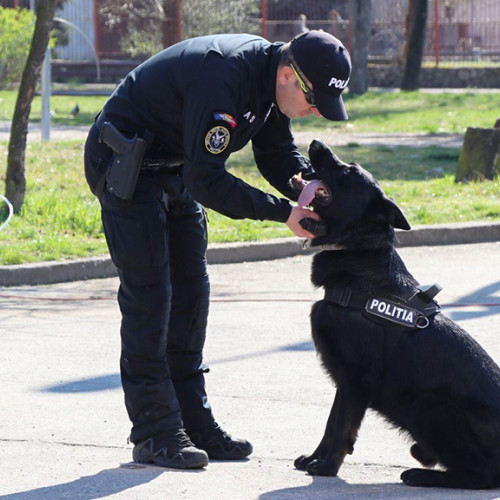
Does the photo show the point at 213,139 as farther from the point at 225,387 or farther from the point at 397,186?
the point at 397,186

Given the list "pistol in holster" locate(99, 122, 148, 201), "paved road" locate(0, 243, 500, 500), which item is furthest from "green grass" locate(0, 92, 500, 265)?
"pistol in holster" locate(99, 122, 148, 201)

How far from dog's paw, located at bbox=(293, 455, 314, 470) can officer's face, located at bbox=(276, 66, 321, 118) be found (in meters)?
1.36

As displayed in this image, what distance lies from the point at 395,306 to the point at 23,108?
254 inches

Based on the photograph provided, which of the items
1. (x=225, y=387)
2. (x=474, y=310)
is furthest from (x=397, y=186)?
(x=225, y=387)

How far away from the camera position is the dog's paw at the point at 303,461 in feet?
13.4

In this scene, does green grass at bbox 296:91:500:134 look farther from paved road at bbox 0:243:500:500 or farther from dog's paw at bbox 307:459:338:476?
dog's paw at bbox 307:459:338:476

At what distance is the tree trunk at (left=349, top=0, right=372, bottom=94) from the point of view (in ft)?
73.7

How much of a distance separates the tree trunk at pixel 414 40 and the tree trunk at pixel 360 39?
97 cm

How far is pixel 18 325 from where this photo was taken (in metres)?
6.52

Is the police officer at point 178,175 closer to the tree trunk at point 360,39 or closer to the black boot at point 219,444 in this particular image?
the black boot at point 219,444

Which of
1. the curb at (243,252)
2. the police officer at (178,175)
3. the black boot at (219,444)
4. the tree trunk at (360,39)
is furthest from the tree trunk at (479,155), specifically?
the tree trunk at (360,39)

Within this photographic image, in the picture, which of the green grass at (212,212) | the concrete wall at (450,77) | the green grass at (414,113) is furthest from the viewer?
the concrete wall at (450,77)

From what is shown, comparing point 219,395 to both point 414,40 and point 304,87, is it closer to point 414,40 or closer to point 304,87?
point 304,87

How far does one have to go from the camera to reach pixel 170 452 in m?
4.00
